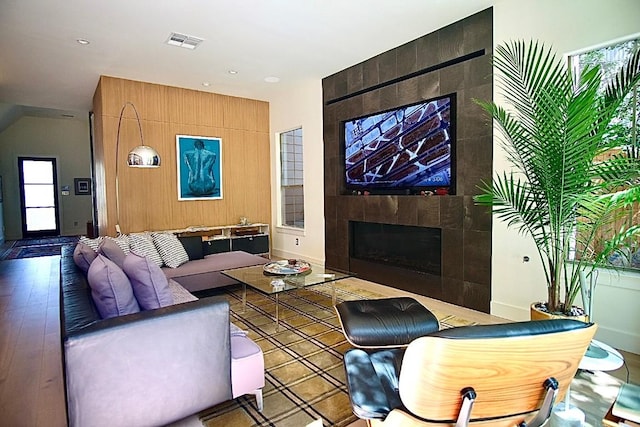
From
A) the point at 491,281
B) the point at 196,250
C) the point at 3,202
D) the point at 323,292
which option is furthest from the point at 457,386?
the point at 3,202

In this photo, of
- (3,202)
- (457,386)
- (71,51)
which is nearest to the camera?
(457,386)

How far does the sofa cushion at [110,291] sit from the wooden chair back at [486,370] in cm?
160

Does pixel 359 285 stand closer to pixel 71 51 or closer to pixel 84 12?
pixel 84 12

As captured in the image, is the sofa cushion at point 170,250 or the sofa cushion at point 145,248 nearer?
the sofa cushion at point 145,248

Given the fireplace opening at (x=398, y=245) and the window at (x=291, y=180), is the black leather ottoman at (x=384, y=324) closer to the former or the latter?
the fireplace opening at (x=398, y=245)

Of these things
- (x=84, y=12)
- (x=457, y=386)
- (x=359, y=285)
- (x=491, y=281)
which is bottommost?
(x=359, y=285)

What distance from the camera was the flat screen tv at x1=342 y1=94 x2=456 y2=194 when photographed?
3955mm

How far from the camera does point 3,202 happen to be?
31.5ft

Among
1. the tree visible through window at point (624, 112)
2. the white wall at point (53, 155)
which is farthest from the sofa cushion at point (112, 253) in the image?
the white wall at point (53, 155)

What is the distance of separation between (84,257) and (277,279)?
1.62 metres

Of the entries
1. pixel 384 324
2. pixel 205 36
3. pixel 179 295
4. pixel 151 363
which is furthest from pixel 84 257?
pixel 205 36

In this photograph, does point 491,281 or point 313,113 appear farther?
Answer: point 313,113

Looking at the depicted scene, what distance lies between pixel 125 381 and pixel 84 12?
3481 mm

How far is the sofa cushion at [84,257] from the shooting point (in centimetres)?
278
